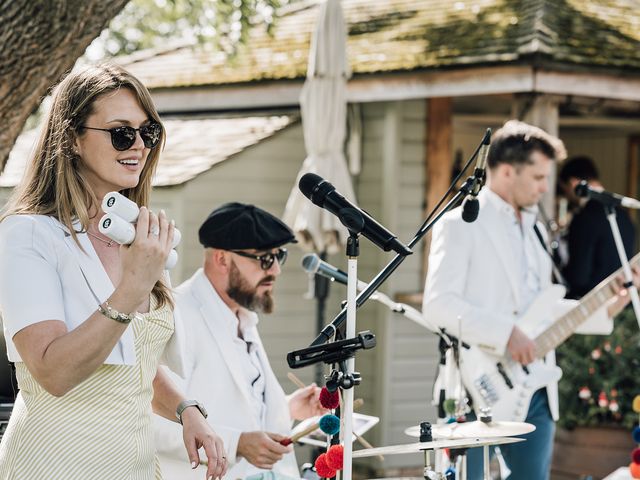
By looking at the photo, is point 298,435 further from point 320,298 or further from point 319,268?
point 320,298

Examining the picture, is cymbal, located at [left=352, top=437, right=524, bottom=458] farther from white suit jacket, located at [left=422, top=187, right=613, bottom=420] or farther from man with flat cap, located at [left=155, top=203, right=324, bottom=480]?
white suit jacket, located at [left=422, top=187, right=613, bottom=420]

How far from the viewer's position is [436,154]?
27.1 feet

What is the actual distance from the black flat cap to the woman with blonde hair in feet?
5.33

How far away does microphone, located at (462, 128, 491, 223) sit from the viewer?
3.38m

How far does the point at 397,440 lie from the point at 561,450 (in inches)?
59.4

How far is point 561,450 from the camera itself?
278 inches

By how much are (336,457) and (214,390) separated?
1.22 meters

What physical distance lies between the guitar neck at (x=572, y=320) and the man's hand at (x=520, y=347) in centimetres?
22

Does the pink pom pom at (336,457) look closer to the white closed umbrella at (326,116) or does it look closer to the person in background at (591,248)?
the white closed umbrella at (326,116)

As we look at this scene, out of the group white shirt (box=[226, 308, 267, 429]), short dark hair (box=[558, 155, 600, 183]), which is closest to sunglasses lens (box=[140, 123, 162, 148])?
white shirt (box=[226, 308, 267, 429])

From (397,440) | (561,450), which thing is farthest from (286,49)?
(561,450)

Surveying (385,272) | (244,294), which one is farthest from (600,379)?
(385,272)

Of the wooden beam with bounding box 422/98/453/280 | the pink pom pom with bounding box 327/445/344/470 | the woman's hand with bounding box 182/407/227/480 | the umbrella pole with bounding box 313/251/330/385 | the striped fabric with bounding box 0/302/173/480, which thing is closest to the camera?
the striped fabric with bounding box 0/302/173/480

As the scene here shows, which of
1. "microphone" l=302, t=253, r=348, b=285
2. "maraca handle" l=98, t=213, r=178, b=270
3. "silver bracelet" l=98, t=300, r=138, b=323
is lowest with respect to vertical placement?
"microphone" l=302, t=253, r=348, b=285
